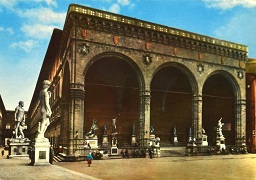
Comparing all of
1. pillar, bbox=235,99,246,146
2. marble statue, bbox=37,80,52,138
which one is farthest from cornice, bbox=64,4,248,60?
marble statue, bbox=37,80,52,138

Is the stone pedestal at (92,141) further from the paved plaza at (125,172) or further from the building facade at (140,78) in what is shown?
the paved plaza at (125,172)

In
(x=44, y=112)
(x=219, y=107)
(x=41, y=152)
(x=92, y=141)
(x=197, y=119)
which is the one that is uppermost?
(x=219, y=107)

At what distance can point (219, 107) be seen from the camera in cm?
3183

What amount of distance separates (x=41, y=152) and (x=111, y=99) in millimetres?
15676

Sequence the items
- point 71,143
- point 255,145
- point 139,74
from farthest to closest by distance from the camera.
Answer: point 255,145
point 139,74
point 71,143

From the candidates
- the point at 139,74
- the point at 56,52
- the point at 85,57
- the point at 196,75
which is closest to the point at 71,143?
the point at 85,57

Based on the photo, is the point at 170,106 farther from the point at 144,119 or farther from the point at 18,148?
the point at 18,148

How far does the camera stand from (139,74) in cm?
2381

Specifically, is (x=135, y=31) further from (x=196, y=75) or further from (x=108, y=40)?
(x=196, y=75)

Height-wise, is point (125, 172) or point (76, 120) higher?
point (76, 120)

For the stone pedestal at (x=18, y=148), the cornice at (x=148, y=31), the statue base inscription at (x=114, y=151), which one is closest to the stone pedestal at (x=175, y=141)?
the cornice at (x=148, y=31)

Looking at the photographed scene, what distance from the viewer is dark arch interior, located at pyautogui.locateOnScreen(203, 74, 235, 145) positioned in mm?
30219

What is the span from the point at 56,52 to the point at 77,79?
12587mm

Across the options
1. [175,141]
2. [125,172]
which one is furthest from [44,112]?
[175,141]
